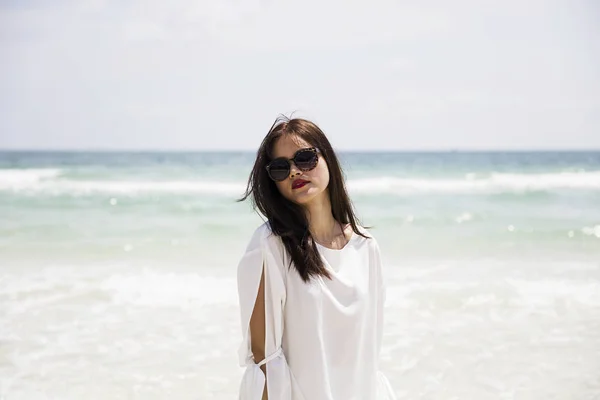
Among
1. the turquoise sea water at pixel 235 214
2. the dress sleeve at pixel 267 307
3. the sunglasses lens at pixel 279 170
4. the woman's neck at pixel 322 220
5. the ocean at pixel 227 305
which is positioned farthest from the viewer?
the turquoise sea water at pixel 235 214

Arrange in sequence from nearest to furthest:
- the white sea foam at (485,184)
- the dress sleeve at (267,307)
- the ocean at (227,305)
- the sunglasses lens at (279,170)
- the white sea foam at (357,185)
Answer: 1. the dress sleeve at (267,307)
2. the sunglasses lens at (279,170)
3. the ocean at (227,305)
4. the white sea foam at (357,185)
5. the white sea foam at (485,184)

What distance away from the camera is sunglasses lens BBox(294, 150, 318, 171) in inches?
92.1

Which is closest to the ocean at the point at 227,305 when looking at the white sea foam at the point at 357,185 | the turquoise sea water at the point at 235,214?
the turquoise sea water at the point at 235,214

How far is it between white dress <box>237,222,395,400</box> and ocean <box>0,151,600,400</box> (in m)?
0.62

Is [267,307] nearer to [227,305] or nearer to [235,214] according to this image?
[227,305]

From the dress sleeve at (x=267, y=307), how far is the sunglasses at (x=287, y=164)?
20 centimetres

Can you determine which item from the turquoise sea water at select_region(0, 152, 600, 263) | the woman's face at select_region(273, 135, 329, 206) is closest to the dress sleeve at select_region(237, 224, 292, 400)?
the woman's face at select_region(273, 135, 329, 206)

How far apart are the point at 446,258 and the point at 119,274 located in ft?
15.4

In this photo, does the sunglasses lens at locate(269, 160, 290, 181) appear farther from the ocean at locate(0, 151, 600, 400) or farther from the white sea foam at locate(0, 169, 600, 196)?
the white sea foam at locate(0, 169, 600, 196)

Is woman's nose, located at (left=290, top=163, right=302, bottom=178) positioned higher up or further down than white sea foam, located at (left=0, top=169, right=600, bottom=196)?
higher up

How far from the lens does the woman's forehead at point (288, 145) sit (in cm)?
236

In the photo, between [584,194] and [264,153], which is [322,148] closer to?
[264,153]

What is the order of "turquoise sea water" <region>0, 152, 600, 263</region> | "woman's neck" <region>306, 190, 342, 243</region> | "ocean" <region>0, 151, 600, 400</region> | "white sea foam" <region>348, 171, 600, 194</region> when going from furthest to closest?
"white sea foam" <region>348, 171, 600, 194</region>
"turquoise sea water" <region>0, 152, 600, 263</region>
"ocean" <region>0, 151, 600, 400</region>
"woman's neck" <region>306, 190, 342, 243</region>

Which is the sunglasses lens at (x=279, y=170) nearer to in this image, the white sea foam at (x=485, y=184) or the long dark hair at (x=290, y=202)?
the long dark hair at (x=290, y=202)
